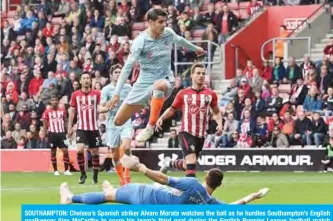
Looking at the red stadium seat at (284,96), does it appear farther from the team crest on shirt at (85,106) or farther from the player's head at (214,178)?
the player's head at (214,178)

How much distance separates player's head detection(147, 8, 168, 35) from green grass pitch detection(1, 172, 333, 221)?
3081 mm

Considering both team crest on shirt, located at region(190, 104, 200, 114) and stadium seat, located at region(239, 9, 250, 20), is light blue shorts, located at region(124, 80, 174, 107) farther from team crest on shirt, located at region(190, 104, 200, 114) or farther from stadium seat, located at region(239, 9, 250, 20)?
stadium seat, located at region(239, 9, 250, 20)

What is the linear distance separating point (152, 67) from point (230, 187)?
4612 millimetres

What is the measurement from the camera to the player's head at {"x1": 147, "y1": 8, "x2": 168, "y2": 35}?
1828cm

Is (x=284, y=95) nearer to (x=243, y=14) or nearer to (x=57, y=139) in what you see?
(x=243, y=14)

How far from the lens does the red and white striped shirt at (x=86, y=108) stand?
2498 cm

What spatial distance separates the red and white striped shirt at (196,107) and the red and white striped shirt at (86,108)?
186 inches

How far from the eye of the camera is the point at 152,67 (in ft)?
62.1

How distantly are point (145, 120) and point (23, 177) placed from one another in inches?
229

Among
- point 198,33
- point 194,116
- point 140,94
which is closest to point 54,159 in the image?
point 198,33

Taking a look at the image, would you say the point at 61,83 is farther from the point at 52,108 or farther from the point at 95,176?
the point at 95,176

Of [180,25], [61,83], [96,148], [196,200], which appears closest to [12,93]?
[61,83]

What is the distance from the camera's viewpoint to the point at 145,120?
33.8m

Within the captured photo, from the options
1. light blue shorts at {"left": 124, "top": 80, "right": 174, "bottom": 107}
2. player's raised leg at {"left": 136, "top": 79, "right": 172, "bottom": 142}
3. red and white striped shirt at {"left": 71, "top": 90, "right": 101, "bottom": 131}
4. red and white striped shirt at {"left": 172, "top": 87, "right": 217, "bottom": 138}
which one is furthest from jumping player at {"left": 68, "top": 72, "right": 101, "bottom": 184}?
player's raised leg at {"left": 136, "top": 79, "right": 172, "bottom": 142}
